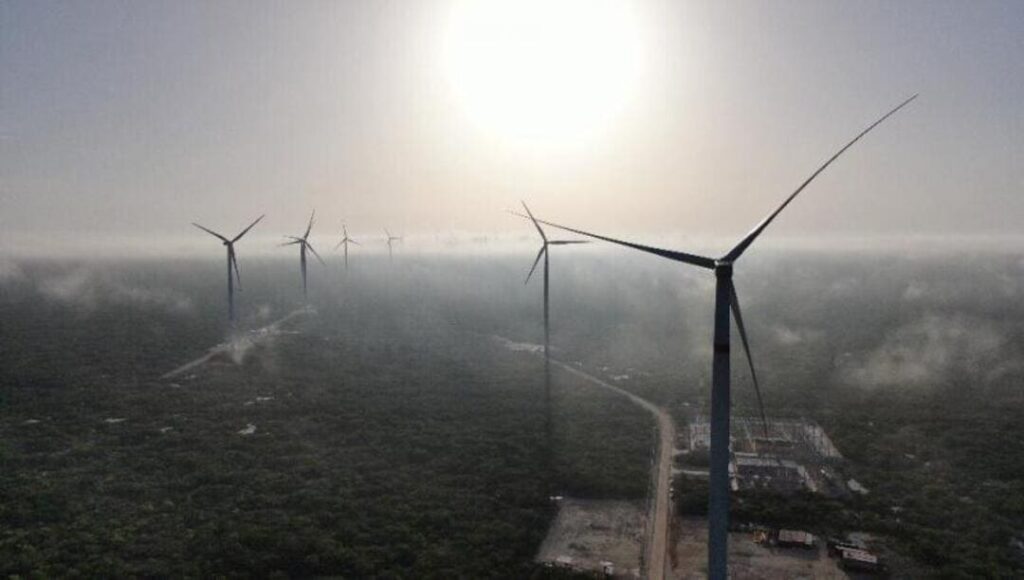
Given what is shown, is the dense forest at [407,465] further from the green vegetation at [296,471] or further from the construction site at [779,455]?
the construction site at [779,455]

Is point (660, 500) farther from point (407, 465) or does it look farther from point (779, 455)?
point (407, 465)

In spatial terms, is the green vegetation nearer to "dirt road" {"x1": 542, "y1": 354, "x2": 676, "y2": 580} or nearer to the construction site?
"dirt road" {"x1": 542, "y1": 354, "x2": 676, "y2": 580}

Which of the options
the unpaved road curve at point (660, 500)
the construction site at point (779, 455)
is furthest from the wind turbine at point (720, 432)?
the construction site at point (779, 455)

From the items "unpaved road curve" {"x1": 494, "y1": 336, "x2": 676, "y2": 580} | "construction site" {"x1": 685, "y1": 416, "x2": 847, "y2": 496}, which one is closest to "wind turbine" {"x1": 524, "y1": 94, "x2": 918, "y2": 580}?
"unpaved road curve" {"x1": 494, "y1": 336, "x2": 676, "y2": 580}

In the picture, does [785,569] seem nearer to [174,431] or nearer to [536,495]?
[536,495]

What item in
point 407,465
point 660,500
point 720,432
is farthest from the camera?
point 407,465

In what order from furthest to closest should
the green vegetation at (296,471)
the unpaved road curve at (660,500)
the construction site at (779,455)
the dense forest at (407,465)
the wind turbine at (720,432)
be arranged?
the construction site at (779,455) → the dense forest at (407,465) → the green vegetation at (296,471) → the unpaved road curve at (660,500) → the wind turbine at (720,432)

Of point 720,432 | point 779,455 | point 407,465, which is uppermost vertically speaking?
point 720,432

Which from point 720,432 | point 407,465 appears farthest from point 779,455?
point 720,432

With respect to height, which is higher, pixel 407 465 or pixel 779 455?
pixel 779 455
